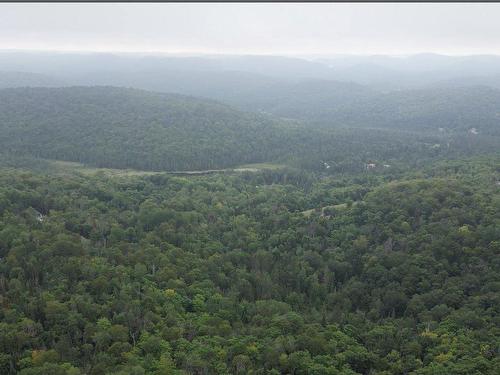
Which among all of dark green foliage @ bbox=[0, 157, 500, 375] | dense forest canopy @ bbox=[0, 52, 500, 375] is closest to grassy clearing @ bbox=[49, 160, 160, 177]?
dense forest canopy @ bbox=[0, 52, 500, 375]

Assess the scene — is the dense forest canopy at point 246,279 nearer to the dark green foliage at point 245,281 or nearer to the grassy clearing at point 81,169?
the dark green foliage at point 245,281

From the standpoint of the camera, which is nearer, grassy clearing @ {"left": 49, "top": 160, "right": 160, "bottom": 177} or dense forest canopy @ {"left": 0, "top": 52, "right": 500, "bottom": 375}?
dense forest canopy @ {"left": 0, "top": 52, "right": 500, "bottom": 375}

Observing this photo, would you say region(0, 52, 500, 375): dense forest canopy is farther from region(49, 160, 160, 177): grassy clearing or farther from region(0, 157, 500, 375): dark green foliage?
region(49, 160, 160, 177): grassy clearing

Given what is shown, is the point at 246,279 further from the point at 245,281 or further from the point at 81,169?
the point at 81,169

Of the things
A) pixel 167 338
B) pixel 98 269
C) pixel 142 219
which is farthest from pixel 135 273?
pixel 142 219

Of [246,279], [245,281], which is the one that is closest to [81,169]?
[246,279]

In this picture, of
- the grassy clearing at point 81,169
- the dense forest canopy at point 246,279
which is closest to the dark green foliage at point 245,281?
the dense forest canopy at point 246,279

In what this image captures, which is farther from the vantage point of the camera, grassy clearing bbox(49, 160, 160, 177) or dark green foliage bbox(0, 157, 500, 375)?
grassy clearing bbox(49, 160, 160, 177)

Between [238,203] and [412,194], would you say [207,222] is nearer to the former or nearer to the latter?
[238,203]
